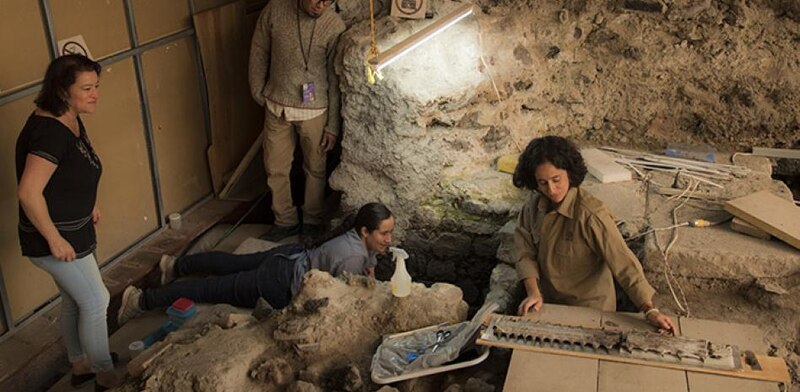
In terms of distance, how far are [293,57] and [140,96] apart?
3.75ft

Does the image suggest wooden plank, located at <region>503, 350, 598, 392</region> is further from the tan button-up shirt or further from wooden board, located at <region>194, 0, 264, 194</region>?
wooden board, located at <region>194, 0, 264, 194</region>

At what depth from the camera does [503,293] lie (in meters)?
4.73

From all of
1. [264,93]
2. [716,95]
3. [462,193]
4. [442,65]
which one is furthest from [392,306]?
[716,95]

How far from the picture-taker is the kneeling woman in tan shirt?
12.7ft

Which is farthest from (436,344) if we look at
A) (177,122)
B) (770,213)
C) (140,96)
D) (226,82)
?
(226,82)

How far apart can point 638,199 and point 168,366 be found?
3.02 meters

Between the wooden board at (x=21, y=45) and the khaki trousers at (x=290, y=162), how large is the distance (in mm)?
1723

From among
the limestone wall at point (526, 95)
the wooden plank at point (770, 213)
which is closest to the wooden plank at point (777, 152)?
the limestone wall at point (526, 95)

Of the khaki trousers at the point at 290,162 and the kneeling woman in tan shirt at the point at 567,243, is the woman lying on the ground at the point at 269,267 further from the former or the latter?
the kneeling woman in tan shirt at the point at 567,243

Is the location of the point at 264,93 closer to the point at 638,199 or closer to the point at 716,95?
the point at 638,199

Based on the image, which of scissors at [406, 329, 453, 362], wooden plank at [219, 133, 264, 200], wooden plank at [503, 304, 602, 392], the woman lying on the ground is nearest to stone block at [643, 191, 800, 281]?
wooden plank at [503, 304, 602, 392]

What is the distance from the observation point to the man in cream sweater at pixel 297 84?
19.3ft

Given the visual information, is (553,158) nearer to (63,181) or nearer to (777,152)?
(63,181)

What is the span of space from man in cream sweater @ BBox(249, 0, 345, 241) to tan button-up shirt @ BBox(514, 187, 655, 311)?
2246 millimetres
